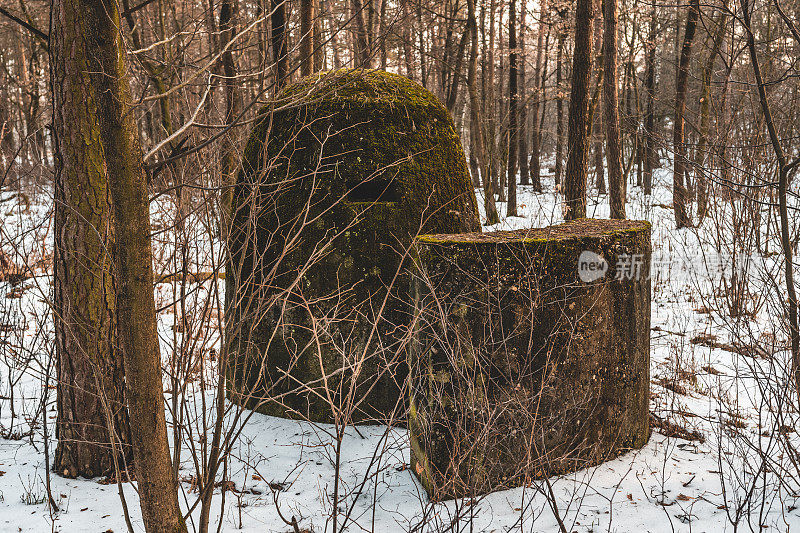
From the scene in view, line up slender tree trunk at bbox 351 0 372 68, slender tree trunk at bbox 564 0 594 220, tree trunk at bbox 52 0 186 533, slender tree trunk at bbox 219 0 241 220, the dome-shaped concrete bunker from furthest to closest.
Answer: slender tree trunk at bbox 564 0 594 220, the dome-shaped concrete bunker, slender tree trunk at bbox 219 0 241 220, slender tree trunk at bbox 351 0 372 68, tree trunk at bbox 52 0 186 533

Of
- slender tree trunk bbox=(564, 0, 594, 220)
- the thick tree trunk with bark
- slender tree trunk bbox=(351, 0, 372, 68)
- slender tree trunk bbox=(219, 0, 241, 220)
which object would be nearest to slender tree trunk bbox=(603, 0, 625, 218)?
slender tree trunk bbox=(564, 0, 594, 220)

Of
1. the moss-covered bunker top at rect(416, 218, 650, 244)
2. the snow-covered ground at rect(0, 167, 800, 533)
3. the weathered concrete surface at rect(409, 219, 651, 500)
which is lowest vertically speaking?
the snow-covered ground at rect(0, 167, 800, 533)

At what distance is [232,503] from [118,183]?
79.7 inches

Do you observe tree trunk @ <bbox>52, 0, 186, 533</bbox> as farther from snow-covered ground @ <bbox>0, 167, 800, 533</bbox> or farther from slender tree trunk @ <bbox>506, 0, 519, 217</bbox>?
slender tree trunk @ <bbox>506, 0, 519, 217</bbox>

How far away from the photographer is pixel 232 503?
10.4ft

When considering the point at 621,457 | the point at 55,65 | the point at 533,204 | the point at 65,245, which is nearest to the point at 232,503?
the point at 65,245

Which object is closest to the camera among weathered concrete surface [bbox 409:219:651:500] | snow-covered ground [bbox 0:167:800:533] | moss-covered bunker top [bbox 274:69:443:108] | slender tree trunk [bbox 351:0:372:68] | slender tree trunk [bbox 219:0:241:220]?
slender tree trunk [bbox 351:0:372:68]

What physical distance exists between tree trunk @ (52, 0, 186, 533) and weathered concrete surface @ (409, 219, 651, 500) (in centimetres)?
129

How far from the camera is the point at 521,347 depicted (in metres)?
3.10

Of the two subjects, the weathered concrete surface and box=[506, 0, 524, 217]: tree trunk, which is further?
box=[506, 0, 524, 217]: tree trunk

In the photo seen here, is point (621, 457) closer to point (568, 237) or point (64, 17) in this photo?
point (568, 237)

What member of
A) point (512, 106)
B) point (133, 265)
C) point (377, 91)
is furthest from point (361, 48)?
point (133, 265)

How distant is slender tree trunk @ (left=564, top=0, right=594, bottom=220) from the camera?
7.04m

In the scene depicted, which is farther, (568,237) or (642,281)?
(642,281)
